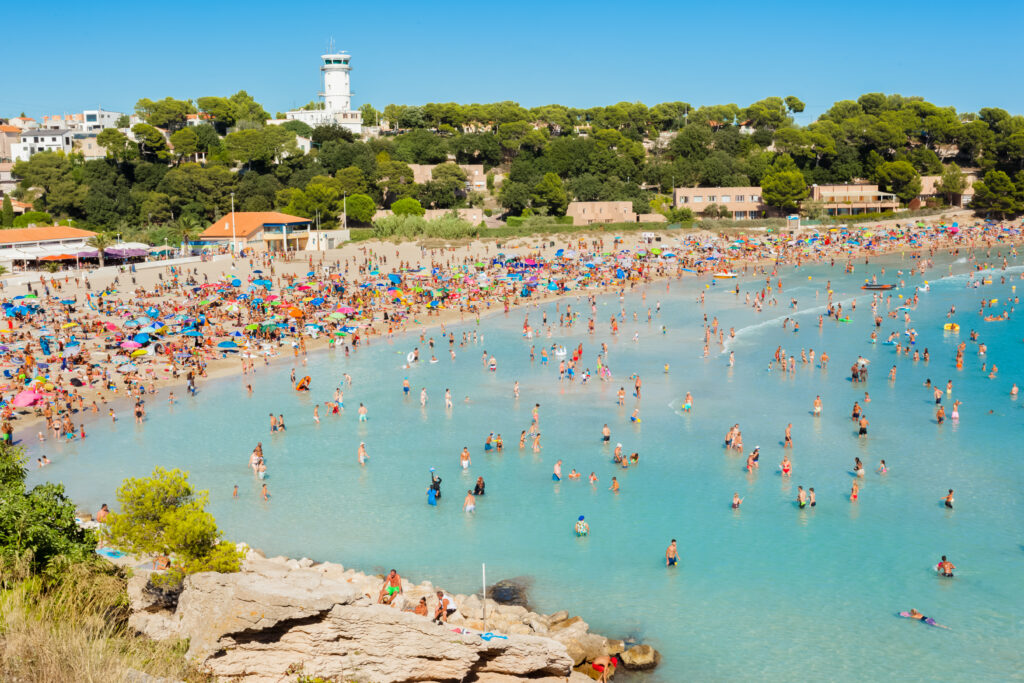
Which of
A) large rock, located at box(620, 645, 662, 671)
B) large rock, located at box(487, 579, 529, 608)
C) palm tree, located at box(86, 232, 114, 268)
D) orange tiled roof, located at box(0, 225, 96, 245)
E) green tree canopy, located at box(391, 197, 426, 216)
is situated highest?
green tree canopy, located at box(391, 197, 426, 216)

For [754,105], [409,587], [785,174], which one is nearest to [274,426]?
[409,587]

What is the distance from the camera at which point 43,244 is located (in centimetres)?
5594

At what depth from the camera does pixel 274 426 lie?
1064 inches

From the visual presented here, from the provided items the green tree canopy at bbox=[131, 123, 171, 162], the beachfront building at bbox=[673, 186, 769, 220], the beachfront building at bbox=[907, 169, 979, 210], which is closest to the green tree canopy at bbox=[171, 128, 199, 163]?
the green tree canopy at bbox=[131, 123, 171, 162]

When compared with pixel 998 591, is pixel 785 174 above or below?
above

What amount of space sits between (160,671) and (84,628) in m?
1.26

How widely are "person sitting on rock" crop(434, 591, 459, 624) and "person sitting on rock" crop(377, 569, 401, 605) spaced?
875 mm

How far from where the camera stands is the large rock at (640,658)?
1440 cm

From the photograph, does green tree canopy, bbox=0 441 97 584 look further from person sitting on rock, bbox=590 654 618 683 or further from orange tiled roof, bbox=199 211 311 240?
orange tiled roof, bbox=199 211 311 240

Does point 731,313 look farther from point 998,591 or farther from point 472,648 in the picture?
point 472,648

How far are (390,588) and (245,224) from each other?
181ft

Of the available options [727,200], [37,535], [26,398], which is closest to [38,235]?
[26,398]

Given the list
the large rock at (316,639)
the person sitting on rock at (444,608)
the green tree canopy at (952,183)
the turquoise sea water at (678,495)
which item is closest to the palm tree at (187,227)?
the turquoise sea water at (678,495)

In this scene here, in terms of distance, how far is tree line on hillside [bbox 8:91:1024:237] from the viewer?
78000 millimetres
